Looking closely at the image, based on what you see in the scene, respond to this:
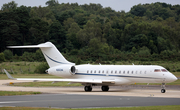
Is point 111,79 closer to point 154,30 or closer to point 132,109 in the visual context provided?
point 132,109

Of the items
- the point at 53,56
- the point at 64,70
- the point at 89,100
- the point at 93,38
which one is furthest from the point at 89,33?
the point at 89,100

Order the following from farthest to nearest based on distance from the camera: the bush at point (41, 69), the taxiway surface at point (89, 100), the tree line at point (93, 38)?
1. the tree line at point (93, 38)
2. the bush at point (41, 69)
3. the taxiway surface at point (89, 100)

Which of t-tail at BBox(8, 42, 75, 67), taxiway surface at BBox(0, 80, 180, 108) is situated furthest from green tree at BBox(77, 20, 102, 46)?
taxiway surface at BBox(0, 80, 180, 108)

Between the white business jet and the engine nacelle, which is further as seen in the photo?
the engine nacelle

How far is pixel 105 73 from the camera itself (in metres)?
30.3

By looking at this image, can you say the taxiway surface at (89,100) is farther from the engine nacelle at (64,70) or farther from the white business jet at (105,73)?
the engine nacelle at (64,70)

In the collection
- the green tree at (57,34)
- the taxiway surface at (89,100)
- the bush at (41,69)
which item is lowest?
the bush at (41,69)

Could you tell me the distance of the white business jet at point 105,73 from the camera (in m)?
27.7

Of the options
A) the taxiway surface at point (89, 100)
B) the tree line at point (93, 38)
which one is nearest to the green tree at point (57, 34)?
the tree line at point (93, 38)

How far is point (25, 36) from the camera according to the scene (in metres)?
93.1

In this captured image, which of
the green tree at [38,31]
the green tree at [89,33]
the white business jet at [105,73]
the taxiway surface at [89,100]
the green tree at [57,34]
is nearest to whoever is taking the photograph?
the taxiway surface at [89,100]

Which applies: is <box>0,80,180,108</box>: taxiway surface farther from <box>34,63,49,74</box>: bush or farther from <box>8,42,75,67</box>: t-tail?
<box>34,63,49,74</box>: bush

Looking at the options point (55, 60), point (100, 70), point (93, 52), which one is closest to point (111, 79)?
point (100, 70)

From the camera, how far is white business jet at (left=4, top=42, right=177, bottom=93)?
90.7 feet
